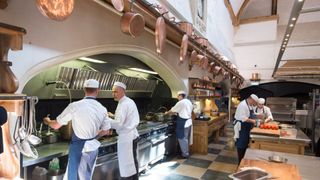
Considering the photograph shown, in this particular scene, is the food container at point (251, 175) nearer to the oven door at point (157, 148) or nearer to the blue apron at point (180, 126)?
the oven door at point (157, 148)

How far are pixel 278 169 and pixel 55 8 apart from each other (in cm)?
243

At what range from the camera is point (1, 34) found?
1.40m

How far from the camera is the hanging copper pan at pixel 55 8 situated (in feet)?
4.73

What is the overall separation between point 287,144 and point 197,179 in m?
1.72

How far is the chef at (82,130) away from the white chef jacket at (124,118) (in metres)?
0.52

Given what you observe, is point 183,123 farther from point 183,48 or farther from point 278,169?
point 278,169

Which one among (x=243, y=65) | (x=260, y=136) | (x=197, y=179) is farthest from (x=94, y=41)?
(x=243, y=65)

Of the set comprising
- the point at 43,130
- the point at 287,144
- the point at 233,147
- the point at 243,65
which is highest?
the point at 243,65

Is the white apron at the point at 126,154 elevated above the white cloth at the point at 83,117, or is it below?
below

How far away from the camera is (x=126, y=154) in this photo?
10.2ft

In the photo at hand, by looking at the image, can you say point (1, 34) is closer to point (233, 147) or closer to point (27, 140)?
point (27, 140)

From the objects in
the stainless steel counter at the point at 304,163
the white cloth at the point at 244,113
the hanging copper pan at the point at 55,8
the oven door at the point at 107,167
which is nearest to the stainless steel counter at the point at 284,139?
the white cloth at the point at 244,113

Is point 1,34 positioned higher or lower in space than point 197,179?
higher

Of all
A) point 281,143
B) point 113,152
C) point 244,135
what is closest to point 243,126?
point 244,135
